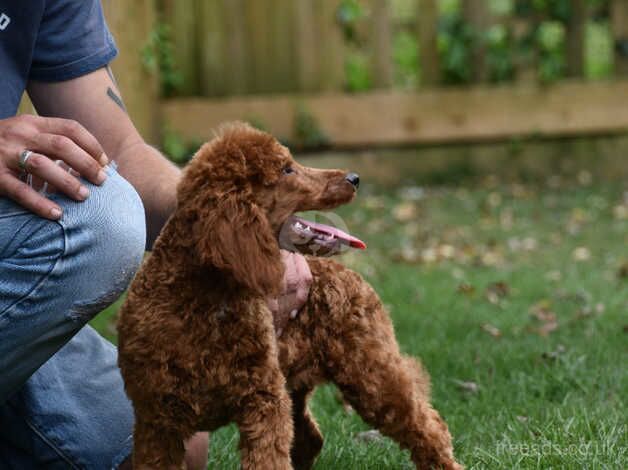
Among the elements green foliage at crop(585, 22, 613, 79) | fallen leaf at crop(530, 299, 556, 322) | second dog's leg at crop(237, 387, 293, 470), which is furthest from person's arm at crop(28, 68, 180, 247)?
green foliage at crop(585, 22, 613, 79)

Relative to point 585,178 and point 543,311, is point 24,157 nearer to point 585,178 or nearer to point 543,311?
point 543,311

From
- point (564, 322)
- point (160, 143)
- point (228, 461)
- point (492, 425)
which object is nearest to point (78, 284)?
point (228, 461)

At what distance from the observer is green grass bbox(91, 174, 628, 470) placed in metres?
2.99

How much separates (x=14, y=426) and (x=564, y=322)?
2.63m

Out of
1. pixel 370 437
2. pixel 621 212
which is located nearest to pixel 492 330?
pixel 370 437

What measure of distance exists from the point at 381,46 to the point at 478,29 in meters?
0.83

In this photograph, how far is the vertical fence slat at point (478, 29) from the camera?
8.49 metres

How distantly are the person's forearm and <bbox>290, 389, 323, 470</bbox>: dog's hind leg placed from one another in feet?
2.10

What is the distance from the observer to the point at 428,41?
8641 millimetres

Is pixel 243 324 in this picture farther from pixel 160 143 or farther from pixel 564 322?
pixel 160 143

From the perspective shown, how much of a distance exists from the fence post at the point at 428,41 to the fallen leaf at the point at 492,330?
4.50 m

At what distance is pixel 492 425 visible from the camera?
10.3 ft

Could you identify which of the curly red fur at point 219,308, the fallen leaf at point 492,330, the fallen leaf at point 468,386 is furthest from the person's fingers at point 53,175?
the fallen leaf at point 492,330

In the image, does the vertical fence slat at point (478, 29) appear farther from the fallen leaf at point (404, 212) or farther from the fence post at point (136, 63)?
the fence post at point (136, 63)
